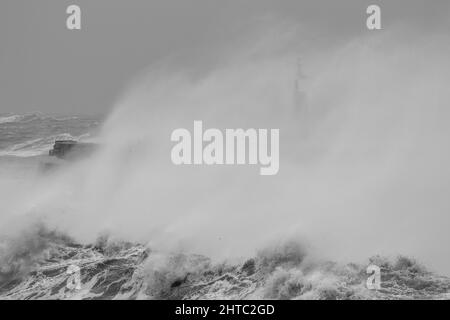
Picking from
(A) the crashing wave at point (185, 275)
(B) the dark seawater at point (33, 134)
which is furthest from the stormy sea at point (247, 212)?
(B) the dark seawater at point (33, 134)

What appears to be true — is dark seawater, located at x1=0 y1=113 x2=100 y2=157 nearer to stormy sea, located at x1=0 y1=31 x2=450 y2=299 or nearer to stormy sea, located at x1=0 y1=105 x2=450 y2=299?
stormy sea, located at x1=0 y1=31 x2=450 y2=299

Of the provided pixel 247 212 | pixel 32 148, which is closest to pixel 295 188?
pixel 247 212

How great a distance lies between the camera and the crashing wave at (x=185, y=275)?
15883 mm

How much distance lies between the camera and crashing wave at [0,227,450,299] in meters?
15.9

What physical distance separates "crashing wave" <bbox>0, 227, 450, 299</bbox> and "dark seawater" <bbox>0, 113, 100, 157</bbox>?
19.2 metres

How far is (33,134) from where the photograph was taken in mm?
48188

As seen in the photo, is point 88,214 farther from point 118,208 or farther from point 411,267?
point 411,267

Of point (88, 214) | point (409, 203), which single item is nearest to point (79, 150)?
point (88, 214)

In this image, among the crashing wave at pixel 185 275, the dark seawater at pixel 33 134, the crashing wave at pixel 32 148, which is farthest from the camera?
the dark seawater at pixel 33 134

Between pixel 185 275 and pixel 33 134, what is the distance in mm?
35270

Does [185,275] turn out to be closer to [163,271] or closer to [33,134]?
[163,271]

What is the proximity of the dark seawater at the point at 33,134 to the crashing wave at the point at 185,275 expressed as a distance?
1916 cm

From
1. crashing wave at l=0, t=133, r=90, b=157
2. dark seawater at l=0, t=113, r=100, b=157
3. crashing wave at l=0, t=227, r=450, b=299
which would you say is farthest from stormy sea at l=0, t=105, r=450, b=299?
dark seawater at l=0, t=113, r=100, b=157

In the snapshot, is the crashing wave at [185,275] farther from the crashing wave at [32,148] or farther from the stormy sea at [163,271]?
the crashing wave at [32,148]
